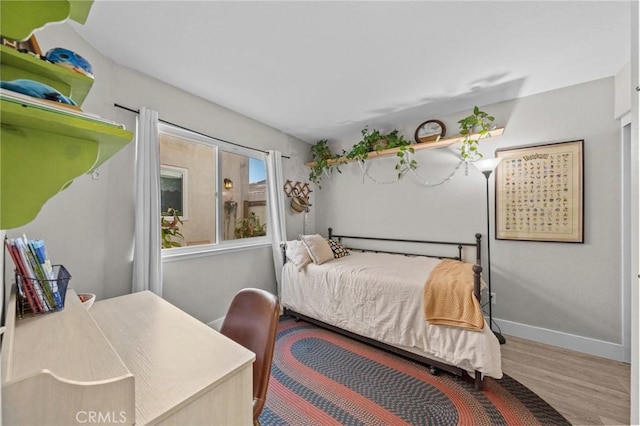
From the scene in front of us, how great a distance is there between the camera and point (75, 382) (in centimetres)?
48

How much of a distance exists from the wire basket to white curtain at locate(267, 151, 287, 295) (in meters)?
2.17

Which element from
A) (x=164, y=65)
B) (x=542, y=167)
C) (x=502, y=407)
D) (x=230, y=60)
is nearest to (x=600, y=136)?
(x=542, y=167)

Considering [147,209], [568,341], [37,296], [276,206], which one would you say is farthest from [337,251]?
[37,296]

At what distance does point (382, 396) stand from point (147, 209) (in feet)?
7.40

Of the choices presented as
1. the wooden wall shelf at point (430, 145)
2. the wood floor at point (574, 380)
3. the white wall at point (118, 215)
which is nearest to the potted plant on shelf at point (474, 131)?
the wooden wall shelf at point (430, 145)

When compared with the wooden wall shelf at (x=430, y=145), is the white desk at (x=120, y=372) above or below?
below

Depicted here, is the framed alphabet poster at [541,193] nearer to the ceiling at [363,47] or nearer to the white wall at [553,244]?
the white wall at [553,244]

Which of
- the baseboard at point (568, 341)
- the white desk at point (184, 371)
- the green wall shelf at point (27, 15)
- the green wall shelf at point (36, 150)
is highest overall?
the green wall shelf at point (27, 15)

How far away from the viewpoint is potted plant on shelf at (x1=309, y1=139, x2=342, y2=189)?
140 inches

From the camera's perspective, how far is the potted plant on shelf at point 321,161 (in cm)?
355

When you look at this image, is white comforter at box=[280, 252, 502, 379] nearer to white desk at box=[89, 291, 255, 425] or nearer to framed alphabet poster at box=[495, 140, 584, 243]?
framed alphabet poster at box=[495, 140, 584, 243]

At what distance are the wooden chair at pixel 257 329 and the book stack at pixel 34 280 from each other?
70 centimetres

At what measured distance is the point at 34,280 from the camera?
92 centimetres

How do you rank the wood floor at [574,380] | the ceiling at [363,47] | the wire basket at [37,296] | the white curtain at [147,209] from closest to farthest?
the wire basket at [37,296] → the ceiling at [363,47] → the wood floor at [574,380] → the white curtain at [147,209]
